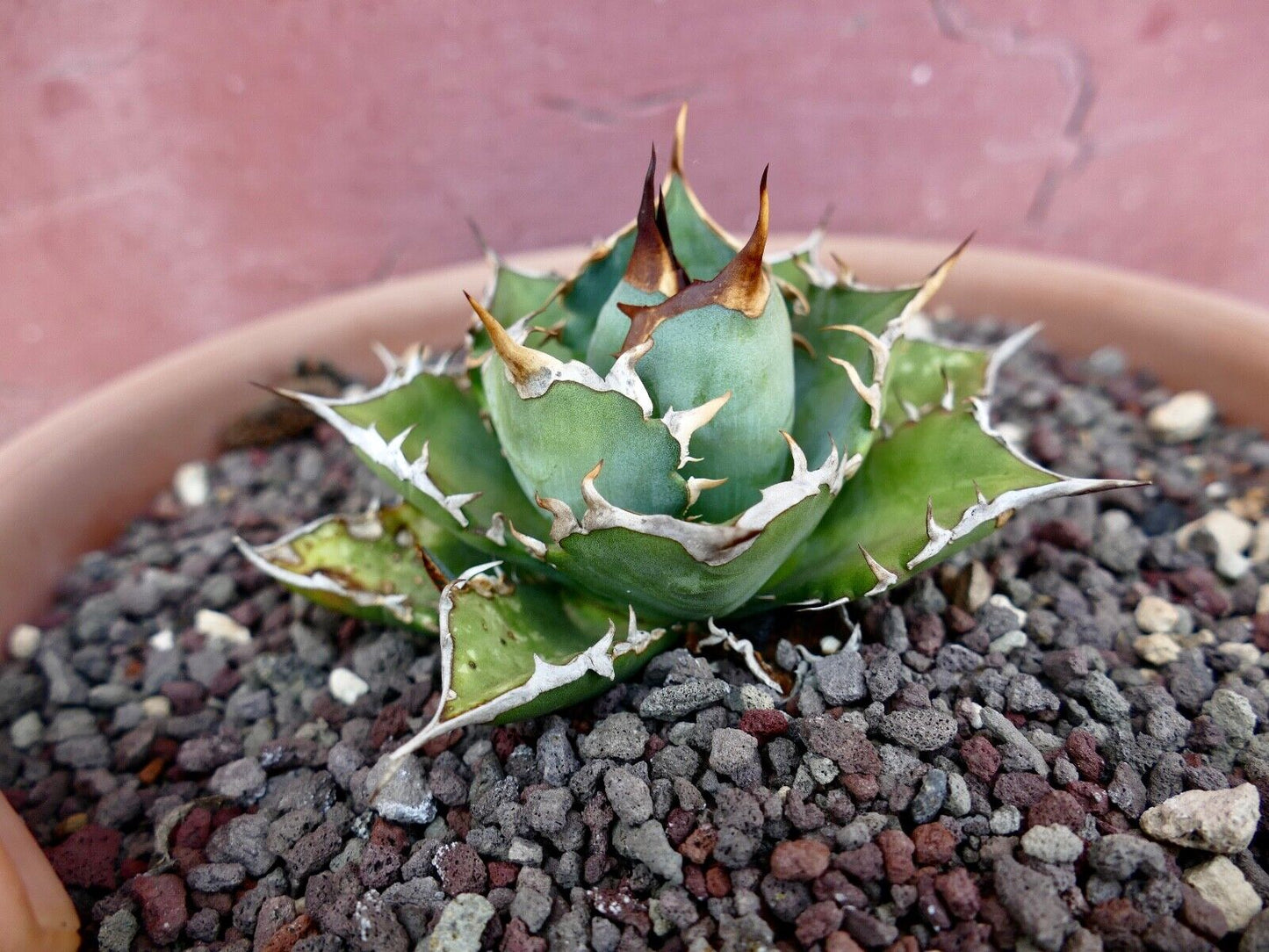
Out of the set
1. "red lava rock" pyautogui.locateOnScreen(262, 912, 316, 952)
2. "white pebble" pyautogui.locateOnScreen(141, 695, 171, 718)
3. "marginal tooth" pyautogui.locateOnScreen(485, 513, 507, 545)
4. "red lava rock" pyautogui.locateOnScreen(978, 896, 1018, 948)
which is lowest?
"white pebble" pyautogui.locateOnScreen(141, 695, 171, 718)

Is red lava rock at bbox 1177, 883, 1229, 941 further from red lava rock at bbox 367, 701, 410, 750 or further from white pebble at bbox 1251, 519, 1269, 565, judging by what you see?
red lava rock at bbox 367, 701, 410, 750

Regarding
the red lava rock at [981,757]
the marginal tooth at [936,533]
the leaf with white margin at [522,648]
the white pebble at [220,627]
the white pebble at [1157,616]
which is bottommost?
the white pebble at [220,627]

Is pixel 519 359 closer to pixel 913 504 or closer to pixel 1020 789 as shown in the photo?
pixel 913 504

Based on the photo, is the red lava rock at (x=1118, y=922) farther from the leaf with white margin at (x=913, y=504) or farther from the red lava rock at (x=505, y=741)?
the red lava rock at (x=505, y=741)

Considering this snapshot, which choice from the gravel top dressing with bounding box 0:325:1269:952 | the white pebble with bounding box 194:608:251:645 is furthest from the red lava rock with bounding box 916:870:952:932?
the white pebble with bounding box 194:608:251:645

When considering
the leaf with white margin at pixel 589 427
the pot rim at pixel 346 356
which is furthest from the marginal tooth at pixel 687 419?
the pot rim at pixel 346 356

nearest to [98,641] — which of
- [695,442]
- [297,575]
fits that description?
[297,575]

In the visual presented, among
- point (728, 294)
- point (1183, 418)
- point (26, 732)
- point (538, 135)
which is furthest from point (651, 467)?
point (538, 135)
